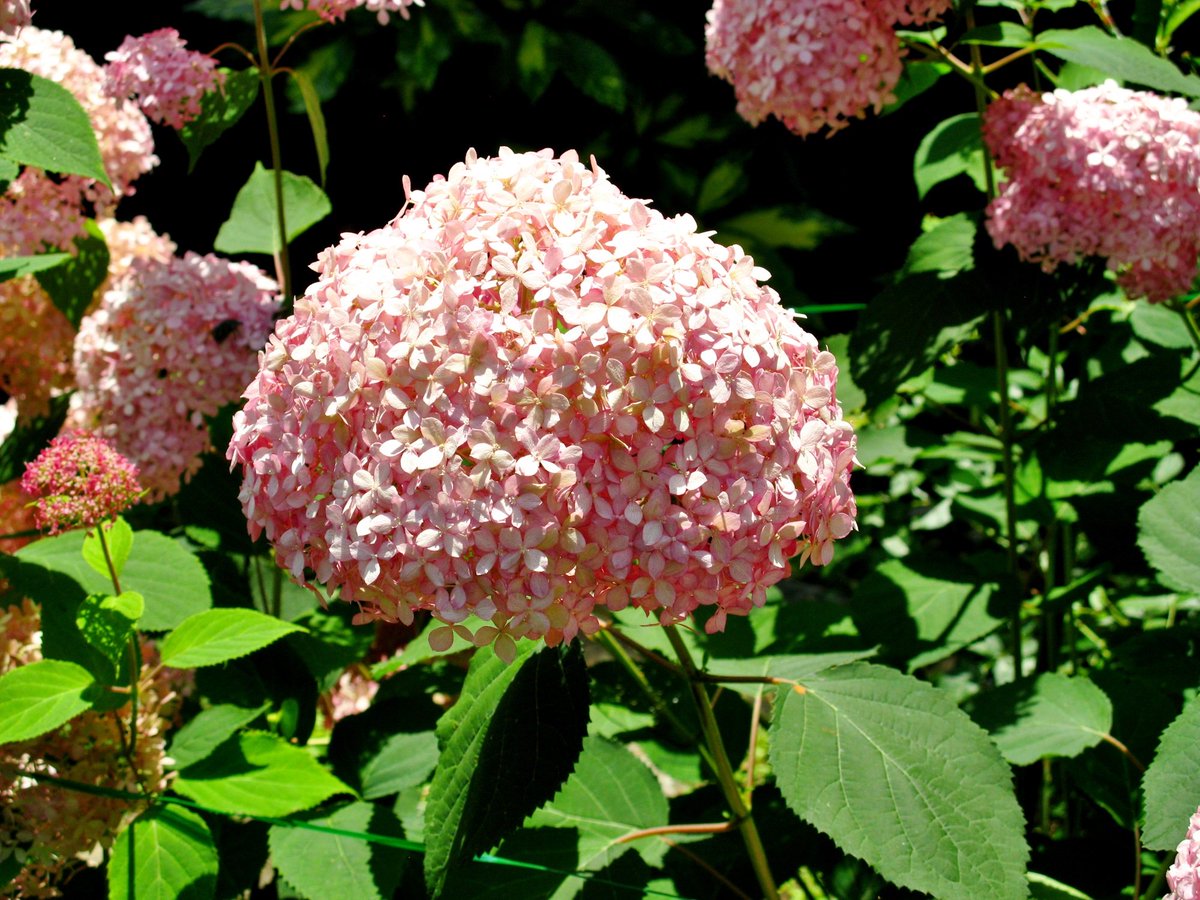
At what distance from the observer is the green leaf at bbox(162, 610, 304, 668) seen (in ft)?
4.50

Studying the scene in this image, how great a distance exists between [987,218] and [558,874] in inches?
47.2

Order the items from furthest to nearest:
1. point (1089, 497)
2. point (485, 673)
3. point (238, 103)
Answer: point (1089, 497) → point (238, 103) → point (485, 673)

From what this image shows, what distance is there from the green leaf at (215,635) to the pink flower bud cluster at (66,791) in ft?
0.34

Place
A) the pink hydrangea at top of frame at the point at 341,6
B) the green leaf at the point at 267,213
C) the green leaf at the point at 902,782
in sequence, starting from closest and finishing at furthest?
the green leaf at the point at 902,782 → the pink hydrangea at top of frame at the point at 341,6 → the green leaf at the point at 267,213

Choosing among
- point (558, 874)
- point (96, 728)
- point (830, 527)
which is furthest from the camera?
point (96, 728)

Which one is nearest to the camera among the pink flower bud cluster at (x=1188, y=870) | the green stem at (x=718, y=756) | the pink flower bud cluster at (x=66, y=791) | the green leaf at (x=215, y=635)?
the pink flower bud cluster at (x=1188, y=870)

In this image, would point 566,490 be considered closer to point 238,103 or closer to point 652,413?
point 652,413

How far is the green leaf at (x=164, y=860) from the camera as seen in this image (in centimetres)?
131

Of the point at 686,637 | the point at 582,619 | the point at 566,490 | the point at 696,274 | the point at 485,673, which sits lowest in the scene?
the point at 686,637

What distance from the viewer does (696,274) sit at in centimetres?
108

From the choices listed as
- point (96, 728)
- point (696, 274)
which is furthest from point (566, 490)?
point (96, 728)

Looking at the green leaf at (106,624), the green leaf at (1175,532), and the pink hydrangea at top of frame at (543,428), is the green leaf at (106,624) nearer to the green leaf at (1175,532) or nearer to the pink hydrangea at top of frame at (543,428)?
the pink hydrangea at top of frame at (543,428)

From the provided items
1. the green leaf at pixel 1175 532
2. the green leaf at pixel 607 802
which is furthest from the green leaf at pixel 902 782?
the green leaf at pixel 1175 532

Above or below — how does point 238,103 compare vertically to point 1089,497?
above
